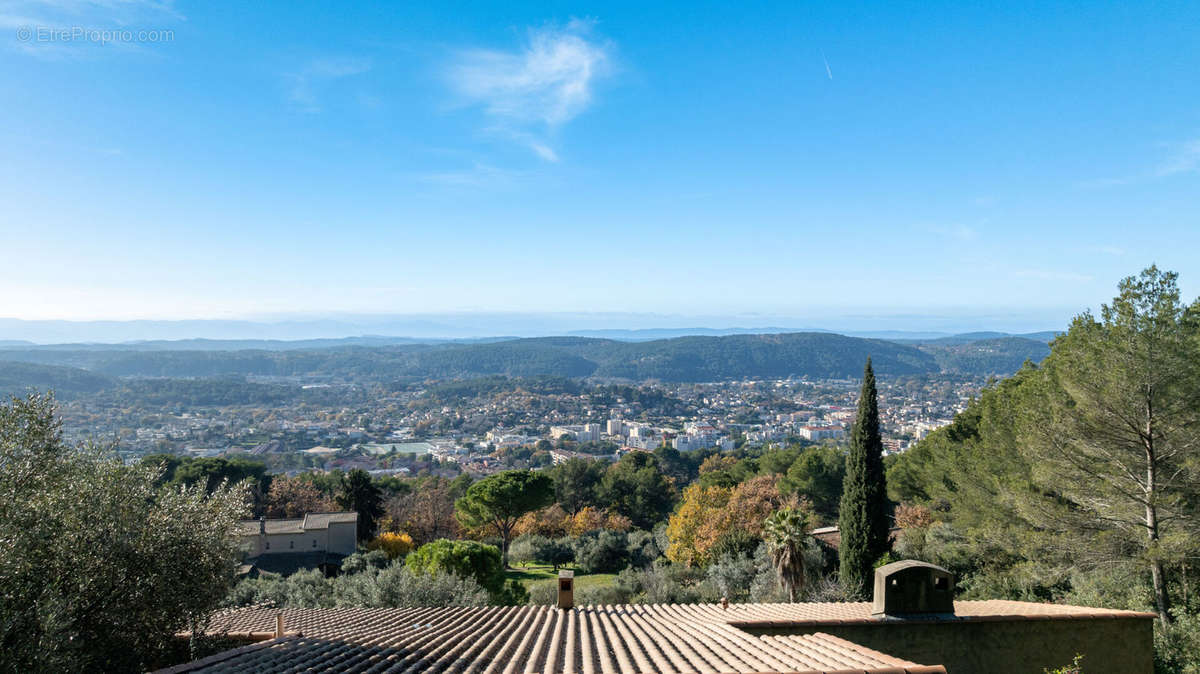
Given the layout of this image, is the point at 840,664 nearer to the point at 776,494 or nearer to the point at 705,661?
the point at 705,661

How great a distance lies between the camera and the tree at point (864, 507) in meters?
15.3

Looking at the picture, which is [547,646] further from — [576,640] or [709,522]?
[709,522]

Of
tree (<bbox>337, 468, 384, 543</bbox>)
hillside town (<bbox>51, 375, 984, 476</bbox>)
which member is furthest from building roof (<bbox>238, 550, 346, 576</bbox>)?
hillside town (<bbox>51, 375, 984, 476</bbox>)

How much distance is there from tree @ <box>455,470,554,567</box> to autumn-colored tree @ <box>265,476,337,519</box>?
1175 cm

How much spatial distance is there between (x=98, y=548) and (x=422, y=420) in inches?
4964

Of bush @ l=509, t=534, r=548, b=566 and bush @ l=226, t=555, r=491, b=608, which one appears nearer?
bush @ l=226, t=555, r=491, b=608

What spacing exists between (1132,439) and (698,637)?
8.85 m

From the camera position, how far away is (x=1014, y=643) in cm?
754

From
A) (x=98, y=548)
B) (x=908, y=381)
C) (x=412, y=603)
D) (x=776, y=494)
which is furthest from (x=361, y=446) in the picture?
(x=908, y=381)

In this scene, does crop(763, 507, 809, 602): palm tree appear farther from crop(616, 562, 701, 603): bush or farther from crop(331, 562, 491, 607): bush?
crop(331, 562, 491, 607): bush

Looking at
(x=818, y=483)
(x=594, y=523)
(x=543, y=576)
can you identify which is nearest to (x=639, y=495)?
(x=594, y=523)

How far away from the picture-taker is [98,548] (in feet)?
18.9

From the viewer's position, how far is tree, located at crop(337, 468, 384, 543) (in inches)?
1176

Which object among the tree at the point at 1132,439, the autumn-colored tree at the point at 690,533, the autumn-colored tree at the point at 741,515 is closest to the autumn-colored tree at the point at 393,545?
the autumn-colored tree at the point at 690,533
